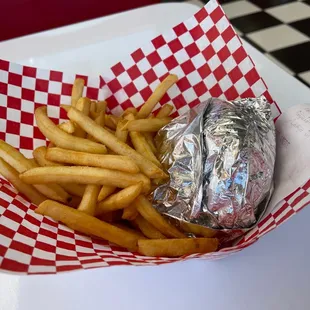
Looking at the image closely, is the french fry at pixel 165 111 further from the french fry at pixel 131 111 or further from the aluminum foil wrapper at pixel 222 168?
the aluminum foil wrapper at pixel 222 168

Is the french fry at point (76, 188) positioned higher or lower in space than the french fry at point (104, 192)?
lower

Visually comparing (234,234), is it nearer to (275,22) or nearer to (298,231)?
(298,231)

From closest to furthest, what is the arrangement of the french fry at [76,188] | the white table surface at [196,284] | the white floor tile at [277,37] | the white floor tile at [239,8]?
1. the white table surface at [196,284]
2. the french fry at [76,188]
3. the white floor tile at [277,37]
4. the white floor tile at [239,8]

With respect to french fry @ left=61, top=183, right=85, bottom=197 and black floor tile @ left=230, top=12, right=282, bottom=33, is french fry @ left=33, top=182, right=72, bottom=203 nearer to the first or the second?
french fry @ left=61, top=183, right=85, bottom=197

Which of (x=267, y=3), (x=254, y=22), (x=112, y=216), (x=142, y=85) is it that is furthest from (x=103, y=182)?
(x=267, y=3)

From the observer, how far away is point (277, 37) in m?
3.25

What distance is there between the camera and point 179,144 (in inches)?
47.6

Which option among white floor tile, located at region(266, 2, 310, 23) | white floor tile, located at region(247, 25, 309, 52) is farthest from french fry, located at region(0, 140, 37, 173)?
white floor tile, located at region(266, 2, 310, 23)

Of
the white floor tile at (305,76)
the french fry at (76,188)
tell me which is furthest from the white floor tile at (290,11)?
the french fry at (76,188)

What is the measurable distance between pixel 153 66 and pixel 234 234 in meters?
0.62

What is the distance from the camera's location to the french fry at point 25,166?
1.17 meters

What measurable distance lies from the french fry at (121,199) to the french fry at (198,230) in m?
0.15

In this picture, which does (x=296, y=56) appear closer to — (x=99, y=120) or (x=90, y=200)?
(x=99, y=120)

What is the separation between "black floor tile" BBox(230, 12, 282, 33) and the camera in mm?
3428
